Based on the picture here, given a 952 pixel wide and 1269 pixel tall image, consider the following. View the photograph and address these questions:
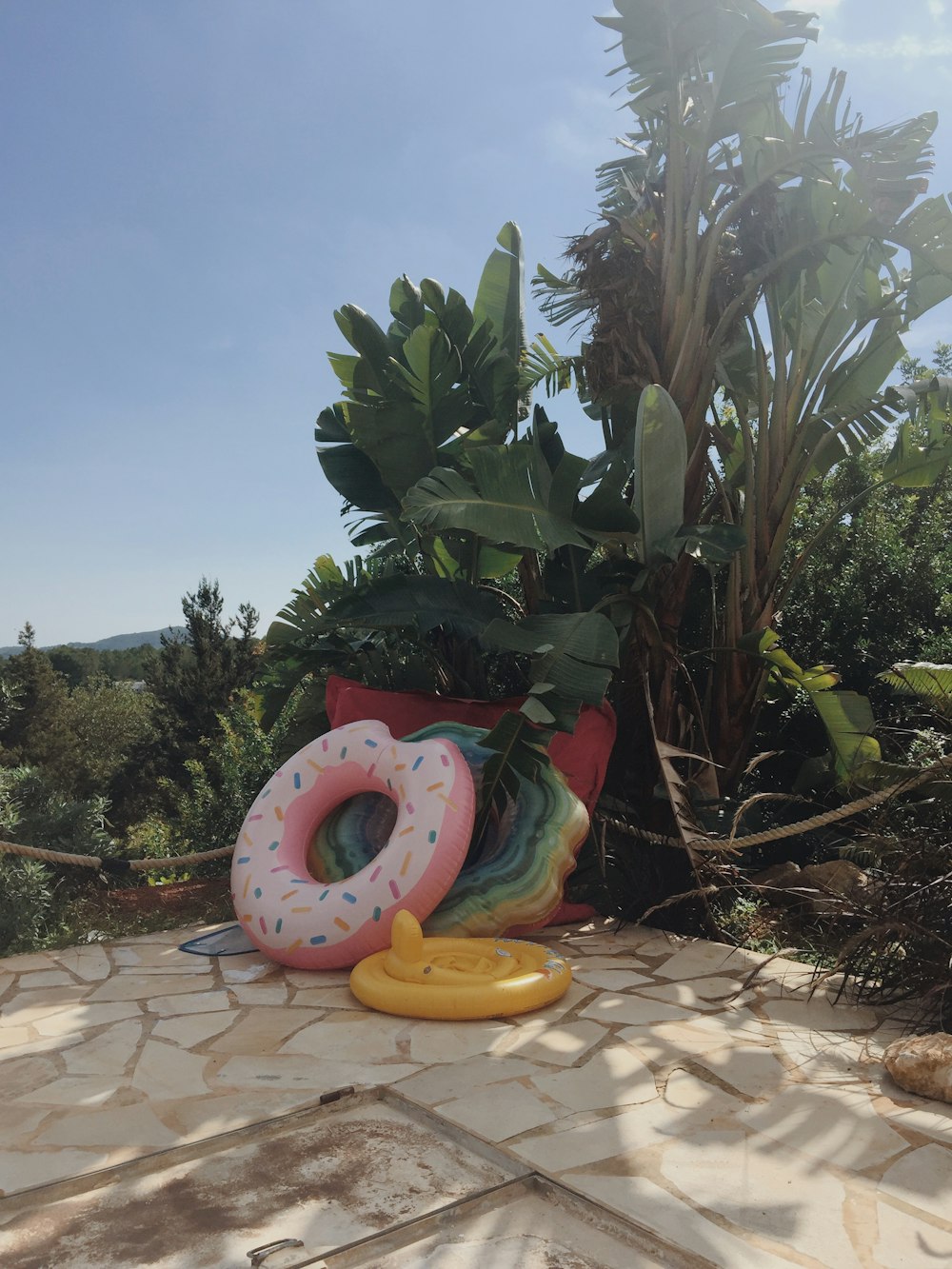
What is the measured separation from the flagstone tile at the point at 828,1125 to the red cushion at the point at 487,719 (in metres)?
2.59

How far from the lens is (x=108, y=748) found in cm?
2339

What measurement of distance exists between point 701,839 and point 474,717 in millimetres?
1675

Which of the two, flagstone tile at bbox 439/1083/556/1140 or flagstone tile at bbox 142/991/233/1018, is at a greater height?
flagstone tile at bbox 142/991/233/1018

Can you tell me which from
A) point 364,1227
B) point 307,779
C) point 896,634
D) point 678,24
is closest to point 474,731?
point 307,779

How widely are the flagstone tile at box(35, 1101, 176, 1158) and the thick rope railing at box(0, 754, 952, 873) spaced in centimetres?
289

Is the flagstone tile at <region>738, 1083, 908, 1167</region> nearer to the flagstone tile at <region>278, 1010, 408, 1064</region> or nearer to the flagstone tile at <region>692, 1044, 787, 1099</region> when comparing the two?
the flagstone tile at <region>692, 1044, 787, 1099</region>

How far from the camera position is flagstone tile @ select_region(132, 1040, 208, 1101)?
11.8 ft

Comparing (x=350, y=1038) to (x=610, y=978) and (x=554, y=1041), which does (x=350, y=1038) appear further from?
(x=610, y=978)

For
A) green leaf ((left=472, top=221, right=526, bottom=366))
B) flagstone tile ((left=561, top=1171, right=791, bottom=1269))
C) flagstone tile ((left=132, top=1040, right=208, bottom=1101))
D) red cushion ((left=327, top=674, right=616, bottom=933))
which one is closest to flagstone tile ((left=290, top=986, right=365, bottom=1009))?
flagstone tile ((left=132, top=1040, right=208, bottom=1101))

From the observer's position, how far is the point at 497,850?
19.0ft

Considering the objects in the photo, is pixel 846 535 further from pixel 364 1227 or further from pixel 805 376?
pixel 364 1227

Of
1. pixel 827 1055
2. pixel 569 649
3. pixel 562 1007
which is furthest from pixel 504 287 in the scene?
pixel 827 1055

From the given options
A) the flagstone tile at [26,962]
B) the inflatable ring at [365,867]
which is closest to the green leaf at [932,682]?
the inflatable ring at [365,867]

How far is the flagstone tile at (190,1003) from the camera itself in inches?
180
